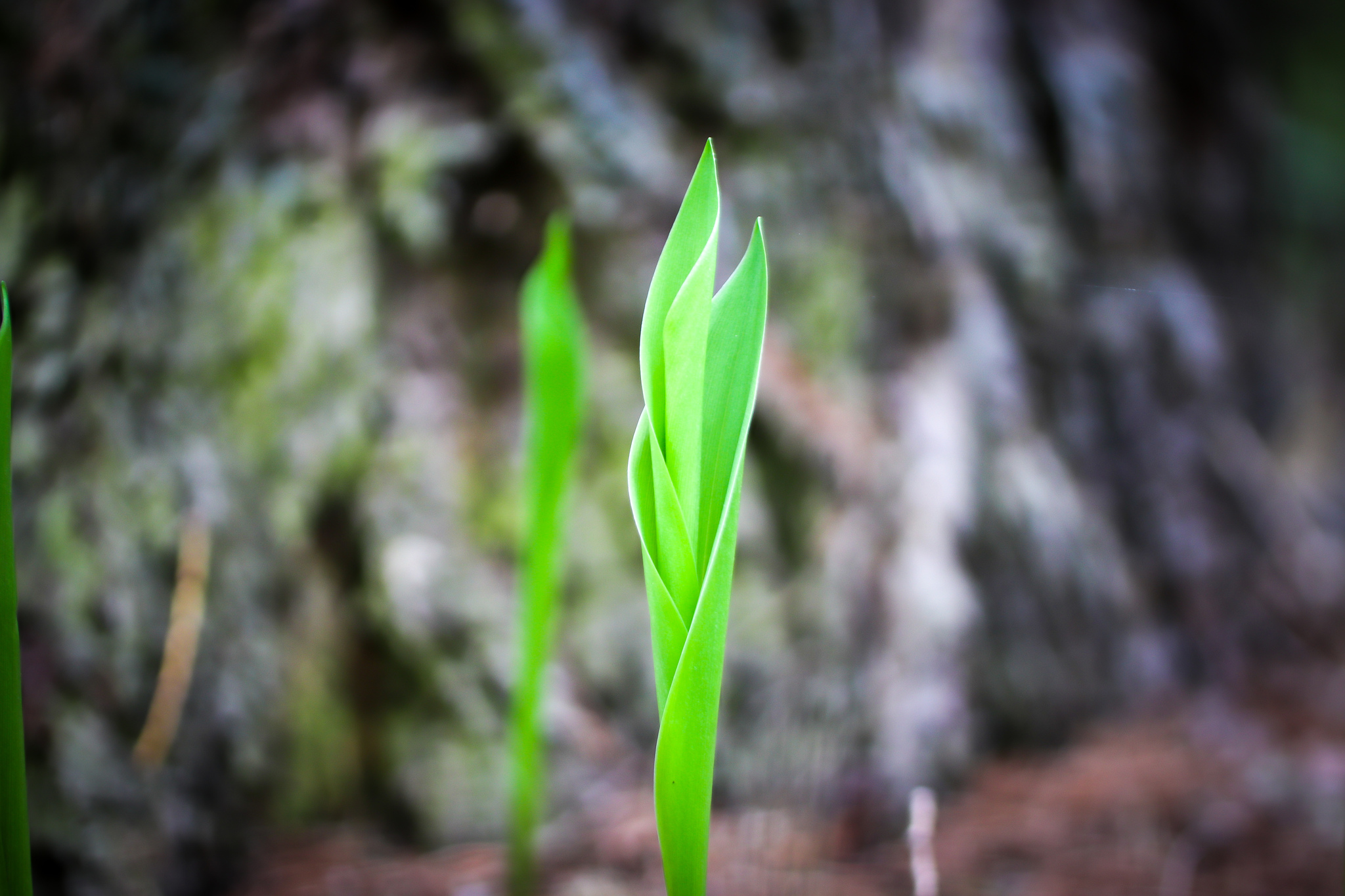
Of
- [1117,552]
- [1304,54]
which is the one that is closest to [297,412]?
[1117,552]

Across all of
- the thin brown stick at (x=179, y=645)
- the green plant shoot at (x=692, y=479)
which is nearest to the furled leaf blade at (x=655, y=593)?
the green plant shoot at (x=692, y=479)

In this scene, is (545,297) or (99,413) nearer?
(545,297)

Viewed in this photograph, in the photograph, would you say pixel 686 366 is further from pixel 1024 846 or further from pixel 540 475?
pixel 1024 846

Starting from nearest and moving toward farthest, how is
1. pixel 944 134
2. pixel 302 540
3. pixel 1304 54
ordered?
pixel 302 540, pixel 944 134, pixel 1304 54

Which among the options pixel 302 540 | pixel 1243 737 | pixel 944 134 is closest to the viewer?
pixel 302 540

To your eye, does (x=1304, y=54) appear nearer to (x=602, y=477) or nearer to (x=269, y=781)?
Answer: (x=602, y=477)

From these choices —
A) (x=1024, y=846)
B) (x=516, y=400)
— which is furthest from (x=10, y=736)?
(x=1024, y=846)

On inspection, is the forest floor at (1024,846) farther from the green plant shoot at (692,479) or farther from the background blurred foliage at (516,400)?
the green plant shoot at (692,479)
